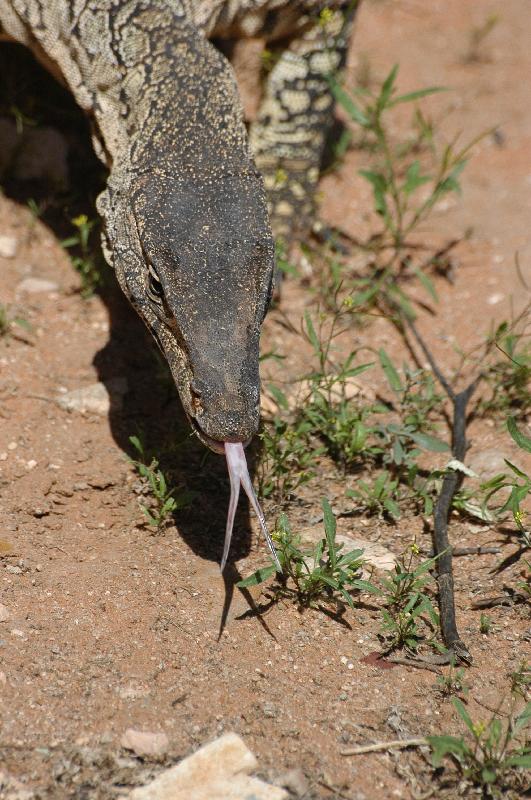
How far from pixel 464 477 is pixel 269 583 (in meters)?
1.12

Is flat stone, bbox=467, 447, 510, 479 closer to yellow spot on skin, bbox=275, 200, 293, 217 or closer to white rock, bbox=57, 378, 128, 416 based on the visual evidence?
white rock, bbox=57, 378, 128, 416

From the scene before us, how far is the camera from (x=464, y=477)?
162 inches

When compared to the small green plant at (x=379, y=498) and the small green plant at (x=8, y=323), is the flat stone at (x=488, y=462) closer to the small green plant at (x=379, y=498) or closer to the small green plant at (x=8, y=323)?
the small green plant at (x=379, y=498)

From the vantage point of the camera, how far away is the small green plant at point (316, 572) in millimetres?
3357

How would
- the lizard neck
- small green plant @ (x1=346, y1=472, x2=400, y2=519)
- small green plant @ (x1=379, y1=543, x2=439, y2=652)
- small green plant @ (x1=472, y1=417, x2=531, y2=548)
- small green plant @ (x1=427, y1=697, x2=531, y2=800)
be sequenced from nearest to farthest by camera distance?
small green plant @ (x1=427, y1=697, x2=531, y2=800), small green plant @ (x1=379, y1=543, x2=439, y2=652), small green plant @ (x1=472, y1=417, x2=531, y2=548), the lizard neck, small green plant @ (x1=346, y1=472, x2=400, y2=519)

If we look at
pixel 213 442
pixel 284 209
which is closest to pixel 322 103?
pixel 284 209

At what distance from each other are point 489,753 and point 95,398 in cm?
236

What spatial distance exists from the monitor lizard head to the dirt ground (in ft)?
2.42

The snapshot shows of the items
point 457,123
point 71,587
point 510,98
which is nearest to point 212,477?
point 71,587

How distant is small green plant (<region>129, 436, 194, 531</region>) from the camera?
3.67m

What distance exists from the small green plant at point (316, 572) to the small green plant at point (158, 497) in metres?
0.44

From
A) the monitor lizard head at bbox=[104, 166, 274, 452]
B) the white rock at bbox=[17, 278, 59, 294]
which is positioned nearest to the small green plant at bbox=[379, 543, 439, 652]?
the monitor lizard head at bbox=[104, 166, 274, 452]

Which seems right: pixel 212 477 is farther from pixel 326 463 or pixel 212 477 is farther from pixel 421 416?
pixel 421 416

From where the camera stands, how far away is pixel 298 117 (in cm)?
578
